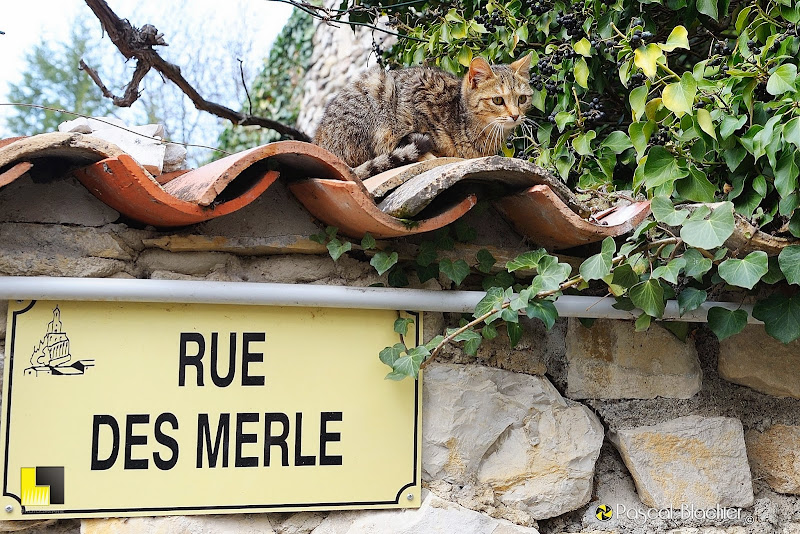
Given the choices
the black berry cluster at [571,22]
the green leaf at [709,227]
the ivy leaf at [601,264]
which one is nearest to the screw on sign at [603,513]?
the ivy leaf at [601,264]

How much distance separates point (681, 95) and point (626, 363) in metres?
0.70

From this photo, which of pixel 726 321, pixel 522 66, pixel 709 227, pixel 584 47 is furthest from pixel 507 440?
pixel 522 66

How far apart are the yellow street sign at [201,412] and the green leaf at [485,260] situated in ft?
0.67

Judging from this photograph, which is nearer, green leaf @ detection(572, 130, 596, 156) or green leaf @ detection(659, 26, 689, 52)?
green leaf @ detection(659, 26, 689, 52)

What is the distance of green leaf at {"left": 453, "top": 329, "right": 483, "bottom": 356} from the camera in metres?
1.65

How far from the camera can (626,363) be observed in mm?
1921

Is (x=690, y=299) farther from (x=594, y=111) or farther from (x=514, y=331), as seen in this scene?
(x=594, y=111)

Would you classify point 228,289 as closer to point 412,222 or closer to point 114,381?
point 114,381

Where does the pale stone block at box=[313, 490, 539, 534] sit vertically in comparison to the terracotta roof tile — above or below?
below

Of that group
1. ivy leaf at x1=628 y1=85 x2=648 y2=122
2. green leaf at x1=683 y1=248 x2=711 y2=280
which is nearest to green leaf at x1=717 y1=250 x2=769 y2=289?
green leaf at x1=683 y1=248 x2=711 y2=280

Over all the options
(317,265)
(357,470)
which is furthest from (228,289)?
(357,470)

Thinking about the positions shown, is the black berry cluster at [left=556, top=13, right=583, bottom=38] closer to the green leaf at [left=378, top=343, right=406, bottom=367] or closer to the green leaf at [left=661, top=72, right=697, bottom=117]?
the green leaf at [left=661, top=72, right=697, bottom=117]

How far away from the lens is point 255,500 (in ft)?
5.32

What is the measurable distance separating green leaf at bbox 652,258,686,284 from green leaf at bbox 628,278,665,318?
0.06 m
